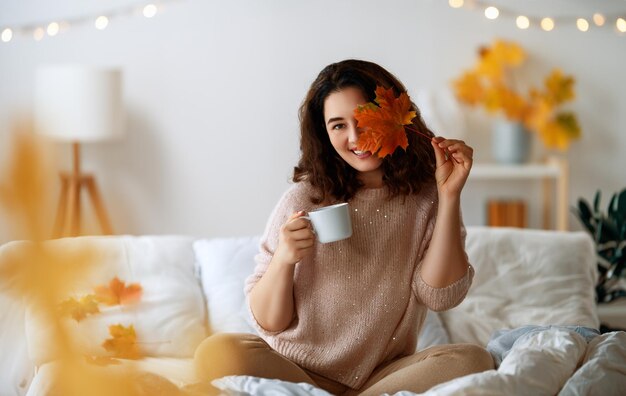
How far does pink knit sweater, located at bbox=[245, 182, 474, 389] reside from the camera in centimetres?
177

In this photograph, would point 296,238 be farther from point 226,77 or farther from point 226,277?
point 226,77

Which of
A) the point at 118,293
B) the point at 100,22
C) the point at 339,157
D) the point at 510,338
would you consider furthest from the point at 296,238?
the point at 100,22

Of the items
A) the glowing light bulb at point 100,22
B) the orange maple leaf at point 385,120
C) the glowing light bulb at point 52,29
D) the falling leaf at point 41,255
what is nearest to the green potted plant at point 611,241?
the orange maple leaf at point 385,120

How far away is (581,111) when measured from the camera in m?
4.05

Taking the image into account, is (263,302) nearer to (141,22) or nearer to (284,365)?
(284,365)

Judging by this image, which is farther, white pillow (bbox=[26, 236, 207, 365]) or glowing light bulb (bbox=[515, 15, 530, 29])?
glowing light bulb (bbox=[515, 15, 530, 29])

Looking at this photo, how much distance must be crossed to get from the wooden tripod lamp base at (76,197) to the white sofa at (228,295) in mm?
794

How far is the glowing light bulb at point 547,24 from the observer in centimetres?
399

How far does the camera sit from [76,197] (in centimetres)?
344

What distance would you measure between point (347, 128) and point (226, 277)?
3.05ft

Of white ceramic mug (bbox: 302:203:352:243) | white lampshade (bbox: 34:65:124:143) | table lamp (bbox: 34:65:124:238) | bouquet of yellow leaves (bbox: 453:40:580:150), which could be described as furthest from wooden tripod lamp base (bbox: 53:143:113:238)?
white ceramic mug (bbox: 302:203:352:243)

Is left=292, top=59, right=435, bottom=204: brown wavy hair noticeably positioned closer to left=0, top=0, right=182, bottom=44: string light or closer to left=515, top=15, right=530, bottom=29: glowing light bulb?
left=0, top=0, right=182, bottom=44: string light

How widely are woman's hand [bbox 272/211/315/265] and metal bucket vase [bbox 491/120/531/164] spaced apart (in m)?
2.42

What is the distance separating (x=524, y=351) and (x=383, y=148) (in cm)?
42
